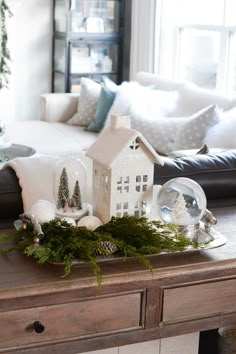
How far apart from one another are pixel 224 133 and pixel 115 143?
208 centimetres

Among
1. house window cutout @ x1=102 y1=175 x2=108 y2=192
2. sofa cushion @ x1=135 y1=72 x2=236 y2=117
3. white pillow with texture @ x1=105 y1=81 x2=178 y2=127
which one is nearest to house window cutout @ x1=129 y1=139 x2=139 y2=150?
house window cutout @ x1=102 y1=175 x2=108 y2=192

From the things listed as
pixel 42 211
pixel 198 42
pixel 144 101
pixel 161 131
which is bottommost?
pixel 161 131

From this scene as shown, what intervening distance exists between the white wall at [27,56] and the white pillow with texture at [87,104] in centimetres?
103

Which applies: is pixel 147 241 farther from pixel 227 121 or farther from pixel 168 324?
pixel 227 121

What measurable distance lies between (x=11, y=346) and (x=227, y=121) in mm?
2608

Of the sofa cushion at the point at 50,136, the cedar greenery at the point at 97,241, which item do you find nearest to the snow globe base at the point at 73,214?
the cedar greenery at the point at 97,241

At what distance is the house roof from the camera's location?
1.86 meters

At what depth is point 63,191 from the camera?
1.97 metres

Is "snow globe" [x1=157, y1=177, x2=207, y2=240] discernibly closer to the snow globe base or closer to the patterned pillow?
the snow globe base

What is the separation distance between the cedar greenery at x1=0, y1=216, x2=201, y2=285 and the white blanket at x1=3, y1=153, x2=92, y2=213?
6.9 inches

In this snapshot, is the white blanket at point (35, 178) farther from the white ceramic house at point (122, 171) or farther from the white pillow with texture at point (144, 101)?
the white pillow with texture at point (144, 101)

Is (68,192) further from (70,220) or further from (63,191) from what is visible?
(70,220)

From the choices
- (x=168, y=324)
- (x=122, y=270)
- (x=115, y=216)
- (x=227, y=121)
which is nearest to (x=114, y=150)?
(x=115, y=216)

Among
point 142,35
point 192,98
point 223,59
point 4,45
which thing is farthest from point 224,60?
point 4,45
